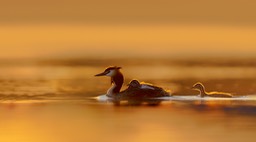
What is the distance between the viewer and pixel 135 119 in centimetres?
3123

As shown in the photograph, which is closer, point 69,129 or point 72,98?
point 69,129

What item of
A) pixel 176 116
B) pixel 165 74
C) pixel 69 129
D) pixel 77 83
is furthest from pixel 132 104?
pixel 165 74

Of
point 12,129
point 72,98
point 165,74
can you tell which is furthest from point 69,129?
point 165,74

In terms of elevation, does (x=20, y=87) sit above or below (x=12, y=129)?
above

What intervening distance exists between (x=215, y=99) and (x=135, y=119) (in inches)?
267

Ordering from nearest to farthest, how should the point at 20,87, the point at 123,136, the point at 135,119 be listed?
1. the point at 123,136
2. the point at 135,119
3. the point at 20,87

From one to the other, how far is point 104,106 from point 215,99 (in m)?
4.10

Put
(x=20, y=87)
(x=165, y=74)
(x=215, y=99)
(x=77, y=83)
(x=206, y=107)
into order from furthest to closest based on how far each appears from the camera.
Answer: (x=165, y=74), (x=77, y=83), (x=20, y=87), (x=215, y=99), (x=206, y=107)

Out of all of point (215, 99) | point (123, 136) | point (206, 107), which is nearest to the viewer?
point (123, 136)

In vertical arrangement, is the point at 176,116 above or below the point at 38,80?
below

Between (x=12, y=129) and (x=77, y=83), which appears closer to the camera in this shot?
(x=12, y=129)

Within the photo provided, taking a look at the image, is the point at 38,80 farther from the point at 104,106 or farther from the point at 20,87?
the point at 104,106

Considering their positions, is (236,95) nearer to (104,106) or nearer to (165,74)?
(104,106)

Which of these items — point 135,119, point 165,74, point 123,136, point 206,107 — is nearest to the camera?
point 123,136
